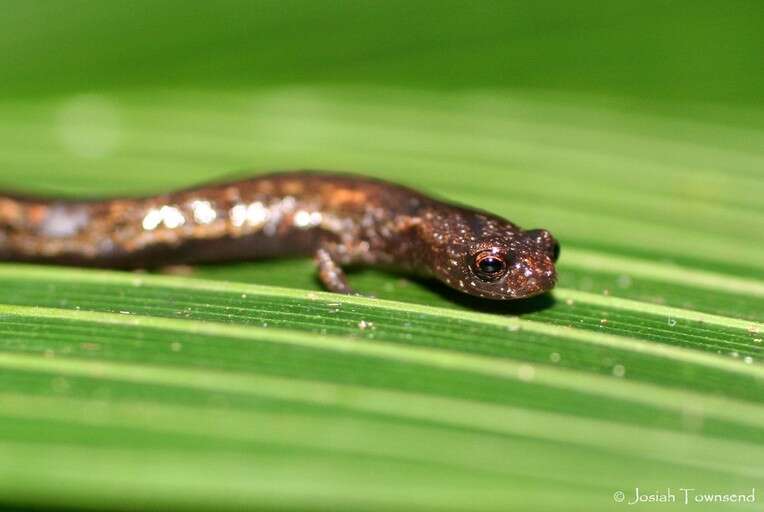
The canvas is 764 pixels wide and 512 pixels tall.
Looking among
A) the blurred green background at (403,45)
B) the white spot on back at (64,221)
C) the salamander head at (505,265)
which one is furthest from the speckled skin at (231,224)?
the blurred green background at (403,45)

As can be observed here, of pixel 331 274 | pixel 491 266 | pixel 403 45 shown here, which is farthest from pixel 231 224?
pixel 403 45

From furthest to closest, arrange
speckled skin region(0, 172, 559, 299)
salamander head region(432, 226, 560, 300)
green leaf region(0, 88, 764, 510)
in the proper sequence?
speckled skin region(0, 172, 559, 299), salamander head region(432, 226, 560, 300), green leaf region(0, 88, 764, 510)

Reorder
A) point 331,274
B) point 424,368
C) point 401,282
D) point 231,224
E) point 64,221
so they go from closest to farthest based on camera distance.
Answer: point 424,368 → point 331,274 → point 401,282 → point 231,224 → point 64,221

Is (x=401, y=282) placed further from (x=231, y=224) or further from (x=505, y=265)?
(x=231, y=224)

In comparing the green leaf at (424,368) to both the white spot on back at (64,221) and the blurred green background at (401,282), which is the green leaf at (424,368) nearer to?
the blurred green background at (401,282)

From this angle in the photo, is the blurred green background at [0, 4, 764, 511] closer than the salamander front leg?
Yes

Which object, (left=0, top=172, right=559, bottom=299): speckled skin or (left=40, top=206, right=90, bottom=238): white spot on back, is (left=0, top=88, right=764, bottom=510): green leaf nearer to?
(left=0, top=172, right=559, bottom=299): speckled skin

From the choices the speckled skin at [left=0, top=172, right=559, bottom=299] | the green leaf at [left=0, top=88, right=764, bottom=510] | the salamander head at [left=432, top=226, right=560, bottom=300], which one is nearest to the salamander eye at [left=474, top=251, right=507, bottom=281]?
the salamander head at [left=432, top=226, right=560, bottom=300]
